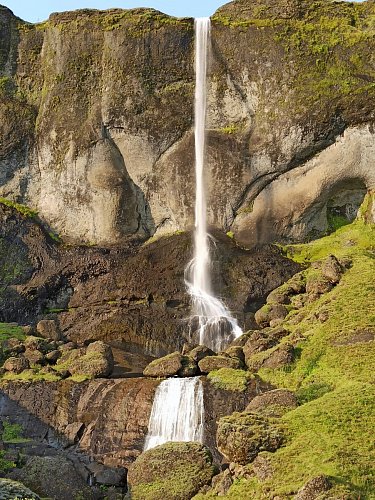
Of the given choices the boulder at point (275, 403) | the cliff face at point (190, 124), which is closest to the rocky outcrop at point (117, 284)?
the cliff face at point (190, 124)

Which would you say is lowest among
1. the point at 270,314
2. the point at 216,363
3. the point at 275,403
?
the point at 275,403

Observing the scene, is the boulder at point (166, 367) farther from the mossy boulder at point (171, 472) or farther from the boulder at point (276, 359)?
the mossy boulder at point (171, 472)

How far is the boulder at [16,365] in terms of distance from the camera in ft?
78.8

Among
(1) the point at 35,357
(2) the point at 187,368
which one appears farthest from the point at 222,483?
(1) the point at 35,357

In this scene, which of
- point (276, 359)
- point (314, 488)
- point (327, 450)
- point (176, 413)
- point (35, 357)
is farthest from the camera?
point (35, 357)

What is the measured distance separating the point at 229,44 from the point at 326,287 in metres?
15.3

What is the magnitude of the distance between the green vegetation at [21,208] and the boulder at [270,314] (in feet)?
44.6

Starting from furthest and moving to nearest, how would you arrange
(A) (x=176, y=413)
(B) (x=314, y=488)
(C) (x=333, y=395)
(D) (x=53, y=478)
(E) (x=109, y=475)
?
(A) (x=176, y=413) → (E) (x=109, y=475) → (D) (x=53, y=478) → (C) (x=333, y=395) → (B) (x=314, y=488)

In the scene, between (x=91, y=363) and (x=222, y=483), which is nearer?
(x=222, y=483)

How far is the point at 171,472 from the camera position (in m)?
16.1

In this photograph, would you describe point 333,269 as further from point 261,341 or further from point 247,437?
point 247,437

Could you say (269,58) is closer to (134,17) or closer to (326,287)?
(134,17)

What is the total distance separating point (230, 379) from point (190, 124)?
55.5 ft

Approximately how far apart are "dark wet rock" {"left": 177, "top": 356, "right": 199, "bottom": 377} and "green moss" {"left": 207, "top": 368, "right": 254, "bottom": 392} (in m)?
0.84
